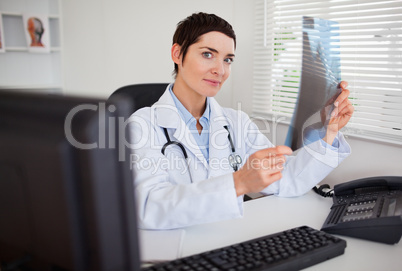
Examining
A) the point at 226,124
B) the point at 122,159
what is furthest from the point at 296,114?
the point at 122,159

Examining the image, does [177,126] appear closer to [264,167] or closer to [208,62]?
[208,62]

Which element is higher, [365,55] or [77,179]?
[365,55]

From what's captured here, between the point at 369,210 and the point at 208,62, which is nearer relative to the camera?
the point at 369,210

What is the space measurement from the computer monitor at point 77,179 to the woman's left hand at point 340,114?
3.17ft

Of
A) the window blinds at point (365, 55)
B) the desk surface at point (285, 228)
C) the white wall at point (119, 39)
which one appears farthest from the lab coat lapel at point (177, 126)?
the white wall at point (119, 39)

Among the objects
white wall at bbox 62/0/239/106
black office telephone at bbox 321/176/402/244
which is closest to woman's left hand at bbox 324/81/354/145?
black office telephone at bbox 321/176/402/244

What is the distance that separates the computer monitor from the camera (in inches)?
16.2

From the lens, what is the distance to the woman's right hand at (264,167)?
880mm

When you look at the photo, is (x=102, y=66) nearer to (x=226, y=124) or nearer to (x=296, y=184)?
(x=226, y=124)

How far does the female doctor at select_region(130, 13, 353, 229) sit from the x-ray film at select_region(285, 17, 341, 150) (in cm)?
7

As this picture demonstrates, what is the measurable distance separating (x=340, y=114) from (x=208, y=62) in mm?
522

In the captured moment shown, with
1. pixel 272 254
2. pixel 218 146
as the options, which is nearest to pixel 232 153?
pixel 218 146

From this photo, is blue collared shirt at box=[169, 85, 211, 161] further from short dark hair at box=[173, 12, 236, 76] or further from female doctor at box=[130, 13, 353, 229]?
short dark hair at box=[173, 12, 236, 76]

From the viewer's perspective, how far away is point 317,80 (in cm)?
141
